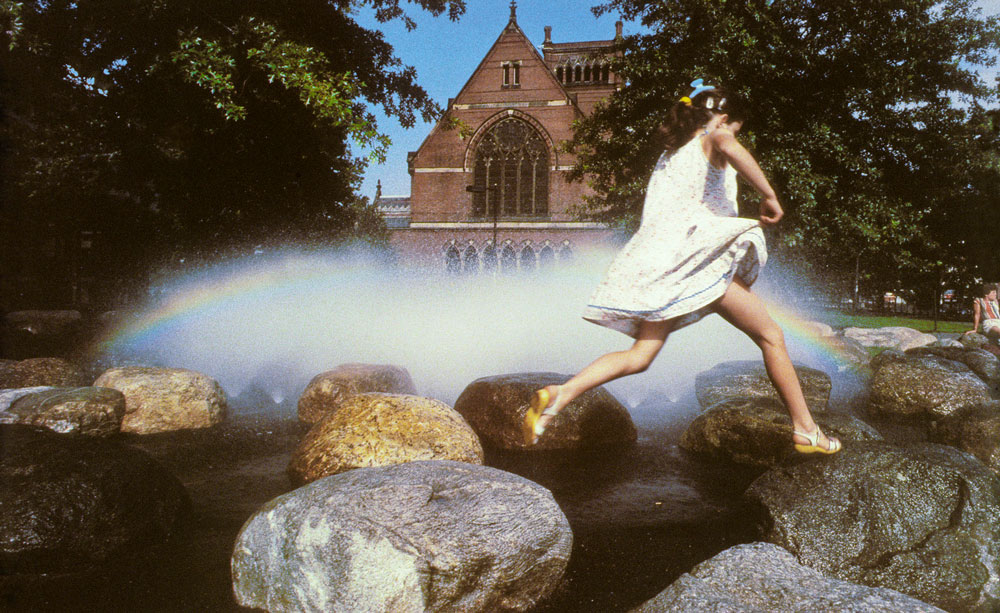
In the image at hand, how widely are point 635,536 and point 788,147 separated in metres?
12.7

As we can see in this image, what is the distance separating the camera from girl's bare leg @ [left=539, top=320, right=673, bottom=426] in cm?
276

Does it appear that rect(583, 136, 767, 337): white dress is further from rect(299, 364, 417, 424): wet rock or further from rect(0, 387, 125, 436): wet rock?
rect(0, 387, 125, 436): wet rock

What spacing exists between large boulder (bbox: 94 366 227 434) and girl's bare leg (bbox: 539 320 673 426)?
25.4ft

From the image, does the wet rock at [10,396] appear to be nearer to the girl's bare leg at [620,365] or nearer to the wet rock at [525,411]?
the wet rock at [525,411]

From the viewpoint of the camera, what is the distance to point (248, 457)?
7.30m

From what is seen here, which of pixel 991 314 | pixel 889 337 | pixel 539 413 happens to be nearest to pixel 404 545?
pixel 539 413

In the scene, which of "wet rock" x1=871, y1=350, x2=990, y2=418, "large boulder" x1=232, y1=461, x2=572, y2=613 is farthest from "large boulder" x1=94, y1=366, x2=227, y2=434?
"wet rock" x1=871, y1=350, x2=990, y2=418

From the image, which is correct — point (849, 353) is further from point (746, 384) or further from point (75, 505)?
point (75, 505)

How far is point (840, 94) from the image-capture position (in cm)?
1512

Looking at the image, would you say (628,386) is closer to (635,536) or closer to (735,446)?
(735,446)

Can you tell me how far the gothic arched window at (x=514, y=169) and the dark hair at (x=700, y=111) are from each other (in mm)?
42086

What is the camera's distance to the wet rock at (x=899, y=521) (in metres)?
3.71

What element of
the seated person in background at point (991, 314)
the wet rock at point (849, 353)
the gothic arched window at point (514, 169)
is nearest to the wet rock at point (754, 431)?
the seated person in background at point (991, 314)

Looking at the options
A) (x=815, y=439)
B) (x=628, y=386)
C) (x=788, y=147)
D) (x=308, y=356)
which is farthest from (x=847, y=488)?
(x=308, y=356)
